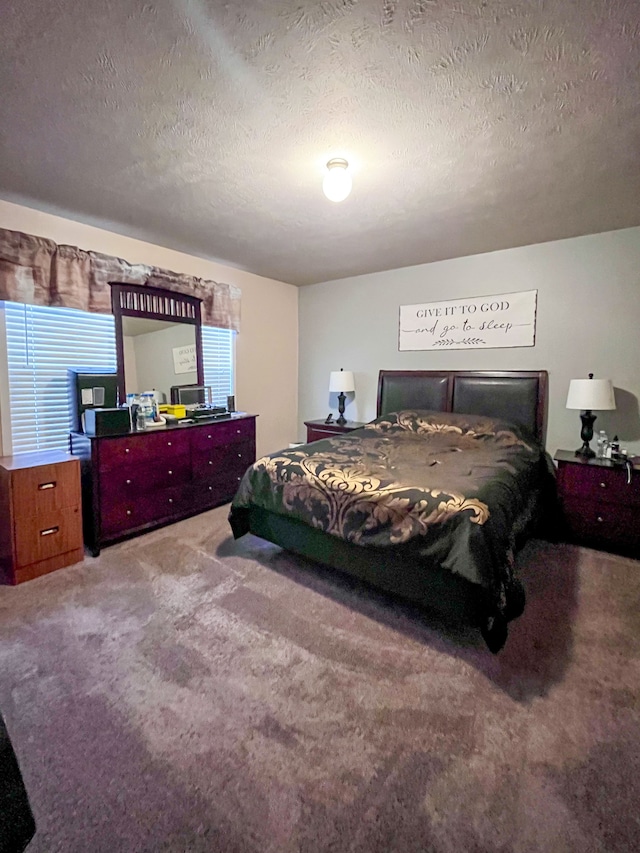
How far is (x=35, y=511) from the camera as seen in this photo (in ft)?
7.61

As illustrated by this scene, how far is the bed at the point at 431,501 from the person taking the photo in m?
1.73

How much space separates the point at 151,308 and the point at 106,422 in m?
1.20

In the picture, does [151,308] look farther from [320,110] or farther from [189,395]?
[320,110]

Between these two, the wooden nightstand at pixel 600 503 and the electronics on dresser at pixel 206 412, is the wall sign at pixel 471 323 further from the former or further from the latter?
the electronics on dresser at pixel 206 412

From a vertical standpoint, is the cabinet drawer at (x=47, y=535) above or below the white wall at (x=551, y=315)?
below

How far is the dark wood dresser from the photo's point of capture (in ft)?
8.75

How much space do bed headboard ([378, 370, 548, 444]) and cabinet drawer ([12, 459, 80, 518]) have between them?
295 centimetres

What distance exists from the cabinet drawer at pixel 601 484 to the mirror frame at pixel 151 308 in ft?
10.8

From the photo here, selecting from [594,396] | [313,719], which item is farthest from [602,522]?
[313,719]

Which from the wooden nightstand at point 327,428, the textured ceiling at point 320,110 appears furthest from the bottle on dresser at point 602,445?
the wooden nightstand at point 327,428

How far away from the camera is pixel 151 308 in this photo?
3328 mm

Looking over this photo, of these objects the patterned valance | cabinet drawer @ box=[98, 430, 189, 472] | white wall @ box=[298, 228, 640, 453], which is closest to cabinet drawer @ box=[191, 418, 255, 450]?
cabinet drawer @ box=[98, 430, 189, 472]

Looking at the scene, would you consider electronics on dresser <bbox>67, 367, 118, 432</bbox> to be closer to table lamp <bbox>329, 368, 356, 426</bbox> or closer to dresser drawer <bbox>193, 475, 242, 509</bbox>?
dresser drawer <bbox>193, 475, 242, 509</bbox>

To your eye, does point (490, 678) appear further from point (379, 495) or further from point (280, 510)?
point (280, 510)
